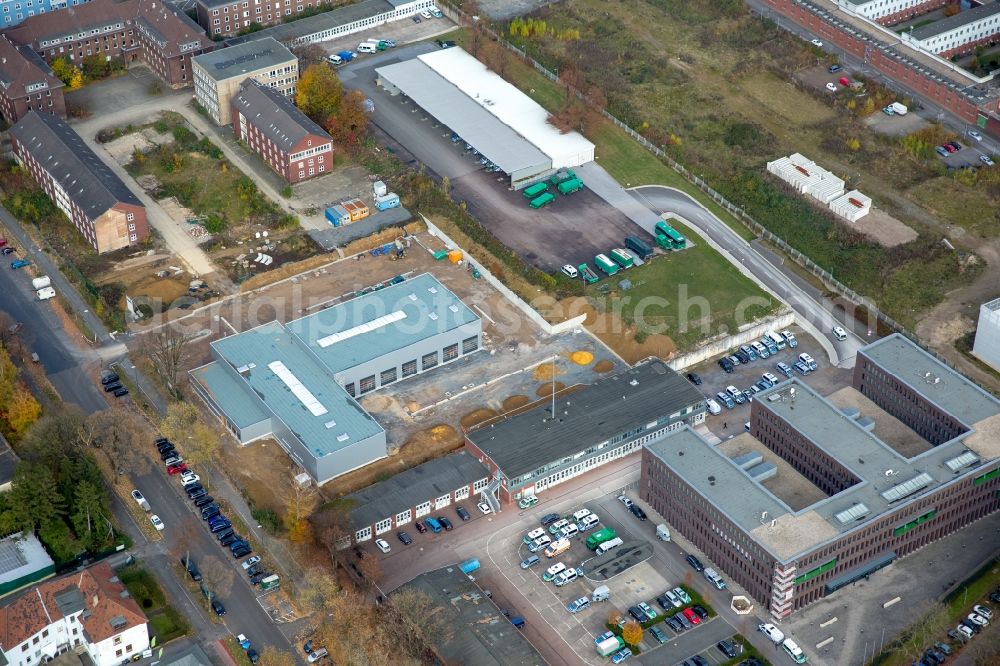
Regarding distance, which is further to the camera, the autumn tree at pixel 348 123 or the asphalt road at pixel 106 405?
the autumn tree at pixel 348 123

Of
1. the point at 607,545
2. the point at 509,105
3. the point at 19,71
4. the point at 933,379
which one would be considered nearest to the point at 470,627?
the point at 607,545

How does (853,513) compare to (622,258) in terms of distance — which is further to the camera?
(622,258)

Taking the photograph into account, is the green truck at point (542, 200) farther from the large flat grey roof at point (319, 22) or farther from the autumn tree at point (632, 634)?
the autumn tree at point (632, 634)

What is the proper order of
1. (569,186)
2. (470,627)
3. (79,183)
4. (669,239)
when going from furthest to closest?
(569,186) → (669,239) → (79,183) → (470,627)

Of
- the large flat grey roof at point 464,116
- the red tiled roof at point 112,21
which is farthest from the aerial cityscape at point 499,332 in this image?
the large flat grey roof at point 464,116

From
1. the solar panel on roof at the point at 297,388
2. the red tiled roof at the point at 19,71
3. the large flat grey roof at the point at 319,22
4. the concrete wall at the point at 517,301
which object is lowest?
the concrete wall at the point at 517,301

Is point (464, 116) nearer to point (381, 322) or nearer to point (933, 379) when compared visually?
point (381, 322)
